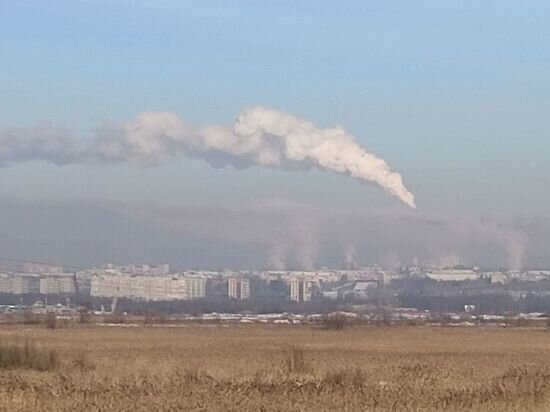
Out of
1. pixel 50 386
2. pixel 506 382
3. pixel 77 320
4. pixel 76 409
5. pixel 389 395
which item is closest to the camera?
pixel 76 409

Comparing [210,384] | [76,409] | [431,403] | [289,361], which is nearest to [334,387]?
[210,384]

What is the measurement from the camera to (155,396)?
23203 millimetres

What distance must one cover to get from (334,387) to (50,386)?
18.9ft

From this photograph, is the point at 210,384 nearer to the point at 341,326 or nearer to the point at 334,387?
the point at 334,387

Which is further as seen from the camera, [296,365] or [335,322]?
[335,322]

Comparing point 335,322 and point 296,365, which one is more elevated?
Answer: point 335,322

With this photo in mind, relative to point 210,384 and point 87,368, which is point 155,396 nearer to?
point 210,384

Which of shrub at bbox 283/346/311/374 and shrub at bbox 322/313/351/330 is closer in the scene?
shrub at bbox 283/346/311/374

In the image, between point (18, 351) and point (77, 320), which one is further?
point (77, 320)

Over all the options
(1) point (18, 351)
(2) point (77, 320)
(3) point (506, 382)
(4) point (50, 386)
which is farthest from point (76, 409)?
(2) point (77, 320)

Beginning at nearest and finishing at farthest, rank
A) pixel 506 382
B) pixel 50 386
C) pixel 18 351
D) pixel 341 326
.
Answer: pixel 50 386 < pixel 506 382 < pixel 18 351 < pixel 341 326

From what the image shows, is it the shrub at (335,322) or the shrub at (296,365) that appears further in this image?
the shrub at (335,322)

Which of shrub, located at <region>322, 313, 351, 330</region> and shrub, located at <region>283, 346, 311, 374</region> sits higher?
shrub, located at <region>322, 313, 351, 330</region>

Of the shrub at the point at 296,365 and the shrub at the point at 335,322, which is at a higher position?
the shrub at the point at 335,322
